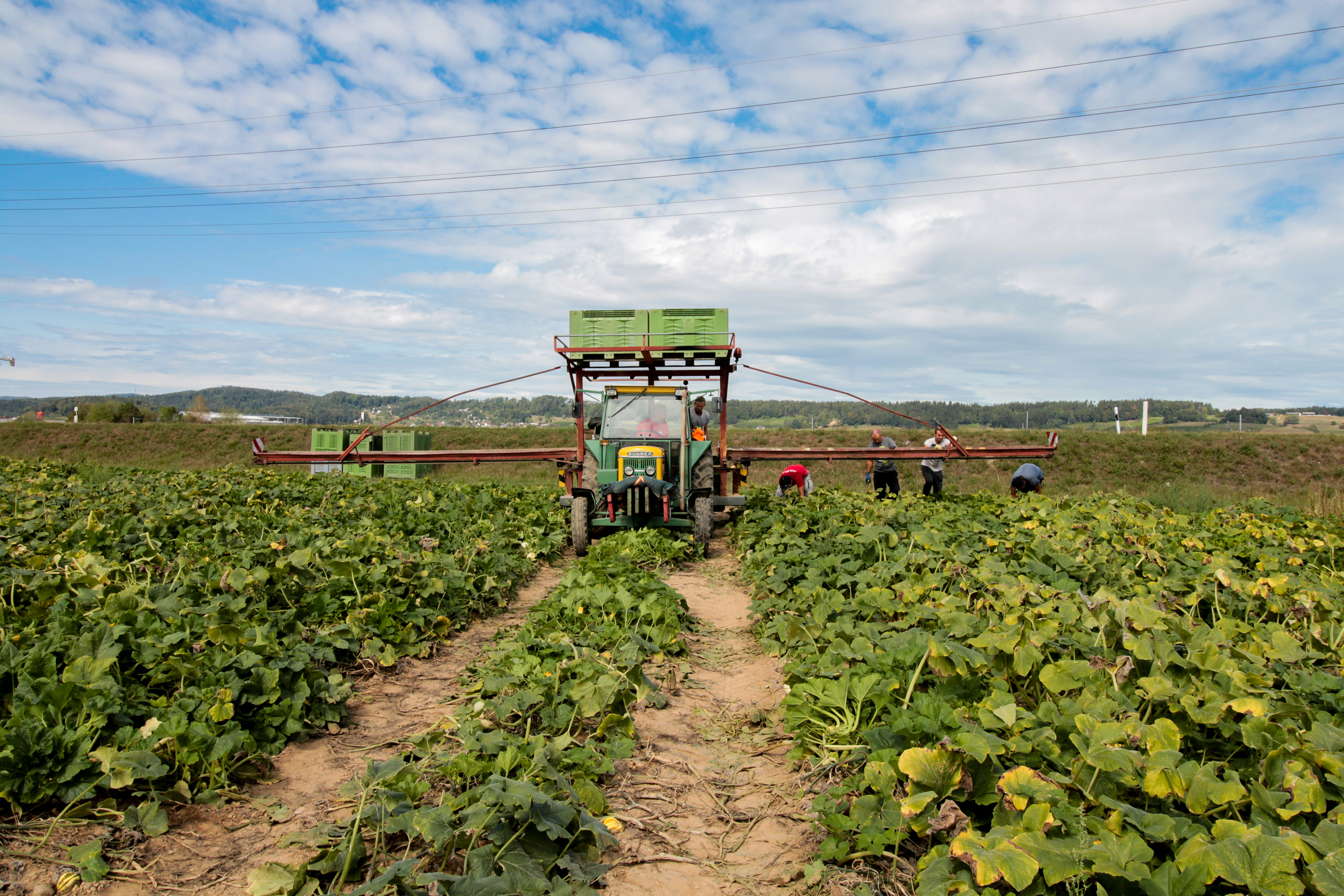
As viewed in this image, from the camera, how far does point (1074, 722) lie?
2924 millimetres

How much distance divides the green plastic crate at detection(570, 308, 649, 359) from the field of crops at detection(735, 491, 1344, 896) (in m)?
7.17

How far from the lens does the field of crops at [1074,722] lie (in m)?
2.23

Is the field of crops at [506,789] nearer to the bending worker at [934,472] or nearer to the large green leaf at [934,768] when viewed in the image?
the large green leaf at [934,768]

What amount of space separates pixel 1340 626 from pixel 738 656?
12.3 ft

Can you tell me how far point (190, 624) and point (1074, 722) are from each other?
459 cm

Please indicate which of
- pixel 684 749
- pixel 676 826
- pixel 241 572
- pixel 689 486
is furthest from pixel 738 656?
pixel 689 486

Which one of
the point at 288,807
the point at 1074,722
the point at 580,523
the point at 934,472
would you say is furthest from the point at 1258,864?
the point at 934,472

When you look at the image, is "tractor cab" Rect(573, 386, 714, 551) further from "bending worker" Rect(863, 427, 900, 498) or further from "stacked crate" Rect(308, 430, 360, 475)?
"stacked crate" Rect(308, 430, 360, 475)

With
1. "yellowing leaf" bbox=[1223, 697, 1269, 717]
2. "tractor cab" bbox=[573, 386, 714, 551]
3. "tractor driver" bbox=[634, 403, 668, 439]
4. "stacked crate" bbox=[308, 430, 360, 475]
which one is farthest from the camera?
"stacked crate" bbox=[308, 430, 360, 475]

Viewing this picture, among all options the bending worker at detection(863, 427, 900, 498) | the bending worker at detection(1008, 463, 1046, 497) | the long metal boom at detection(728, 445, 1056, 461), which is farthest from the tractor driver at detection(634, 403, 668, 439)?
the bending worker at detection(1008, 463, 1046, 497)

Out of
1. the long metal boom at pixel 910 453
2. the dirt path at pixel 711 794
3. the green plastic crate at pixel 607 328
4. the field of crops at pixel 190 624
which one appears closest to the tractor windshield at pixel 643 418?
the green plastic crate at pixel 607 328

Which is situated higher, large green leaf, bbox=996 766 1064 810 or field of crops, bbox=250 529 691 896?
large green leaf, bbox=996 766 1064 810

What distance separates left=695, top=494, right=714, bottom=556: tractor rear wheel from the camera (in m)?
11.1

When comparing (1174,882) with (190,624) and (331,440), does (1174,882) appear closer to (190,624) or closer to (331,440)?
(190,624)
